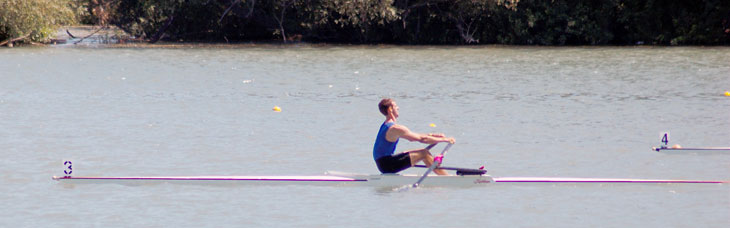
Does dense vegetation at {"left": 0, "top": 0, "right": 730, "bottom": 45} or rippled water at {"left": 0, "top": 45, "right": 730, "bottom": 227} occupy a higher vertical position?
rippled water at {"left": 0, "top": 45, "right": 730, "bottom": 227}

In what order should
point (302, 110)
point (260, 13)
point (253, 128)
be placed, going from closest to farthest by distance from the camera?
1. point (253, 128)
2. point (302, 110)
3. point (260, 13)

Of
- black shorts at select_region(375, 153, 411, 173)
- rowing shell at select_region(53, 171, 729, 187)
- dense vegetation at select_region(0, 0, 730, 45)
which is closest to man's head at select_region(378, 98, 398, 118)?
black shorts at select_region(375, 153, 411, 173)

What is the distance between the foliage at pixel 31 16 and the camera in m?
49.2

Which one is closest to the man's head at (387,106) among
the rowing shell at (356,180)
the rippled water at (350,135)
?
the rowing shell at (356,180)

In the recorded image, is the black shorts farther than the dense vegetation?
No

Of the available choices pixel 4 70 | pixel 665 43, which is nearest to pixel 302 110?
pixel 4 70

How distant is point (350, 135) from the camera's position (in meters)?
19.4

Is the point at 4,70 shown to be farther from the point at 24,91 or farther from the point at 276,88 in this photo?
the point at 276,88

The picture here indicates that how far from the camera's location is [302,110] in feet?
78.4

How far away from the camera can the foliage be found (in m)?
49.2

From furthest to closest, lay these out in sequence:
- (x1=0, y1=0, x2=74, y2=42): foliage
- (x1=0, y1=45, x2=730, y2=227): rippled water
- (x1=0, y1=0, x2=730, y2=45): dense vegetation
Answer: (x1=0, y1=0, x2=730, y2=45): dense vegetation < (x1=0, y1=0, x2=74, y2=42): foliage < (x1=0, y1=45, x2=730, y2=227): rippled water

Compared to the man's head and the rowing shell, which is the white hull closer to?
the rowing shell

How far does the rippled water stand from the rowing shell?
0.43 feet

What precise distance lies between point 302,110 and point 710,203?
Answer: 1239 cm
